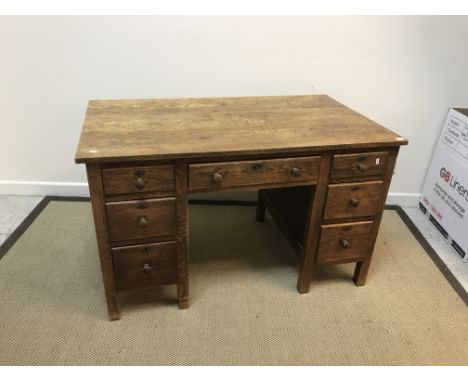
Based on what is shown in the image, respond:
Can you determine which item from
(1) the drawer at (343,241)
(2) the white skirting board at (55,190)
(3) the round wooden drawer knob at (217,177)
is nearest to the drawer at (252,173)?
(3) the round wooden drawer knob at (217,177)

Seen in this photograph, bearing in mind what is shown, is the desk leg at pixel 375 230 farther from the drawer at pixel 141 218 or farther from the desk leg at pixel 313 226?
the drawer at pixel 141 218

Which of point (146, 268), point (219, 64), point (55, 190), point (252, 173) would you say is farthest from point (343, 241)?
point (55, 190)

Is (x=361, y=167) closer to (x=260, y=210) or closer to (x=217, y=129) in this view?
(x=217, y=129)

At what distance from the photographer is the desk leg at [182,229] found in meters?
1.33

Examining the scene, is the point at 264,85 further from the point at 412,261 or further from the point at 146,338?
the point at 146,338

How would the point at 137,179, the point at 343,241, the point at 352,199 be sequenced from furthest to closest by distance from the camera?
the point at 343,241 < the point at 352,199 < the point at 137,179

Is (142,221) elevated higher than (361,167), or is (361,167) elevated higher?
(361,167)

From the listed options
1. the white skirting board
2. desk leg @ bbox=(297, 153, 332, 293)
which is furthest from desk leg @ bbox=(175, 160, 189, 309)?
the white skirting board

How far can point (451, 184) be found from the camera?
7.11 feet

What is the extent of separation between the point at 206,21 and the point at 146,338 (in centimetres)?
156

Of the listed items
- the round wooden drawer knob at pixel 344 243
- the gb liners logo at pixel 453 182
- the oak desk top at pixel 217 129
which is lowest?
the round wooden drawer knob at pixel 344 243

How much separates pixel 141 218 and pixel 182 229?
0.16m

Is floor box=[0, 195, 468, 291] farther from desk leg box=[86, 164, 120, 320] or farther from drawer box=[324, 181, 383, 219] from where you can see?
desk leg box=[86, 164, 120, 320]
